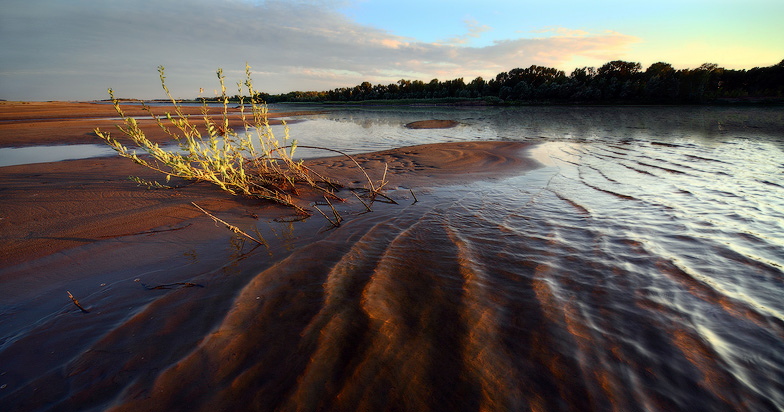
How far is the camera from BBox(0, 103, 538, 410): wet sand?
1726mm

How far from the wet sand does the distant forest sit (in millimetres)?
53080

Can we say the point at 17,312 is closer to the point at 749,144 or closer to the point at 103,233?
the point at 103,233

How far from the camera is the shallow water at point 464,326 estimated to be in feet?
5.61

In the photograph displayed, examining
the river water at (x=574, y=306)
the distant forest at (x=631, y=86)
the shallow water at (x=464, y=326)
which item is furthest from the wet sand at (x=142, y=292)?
the distant forest at (x=631, y=86)

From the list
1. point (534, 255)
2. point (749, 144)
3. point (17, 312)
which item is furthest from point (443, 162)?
point (749, 144)

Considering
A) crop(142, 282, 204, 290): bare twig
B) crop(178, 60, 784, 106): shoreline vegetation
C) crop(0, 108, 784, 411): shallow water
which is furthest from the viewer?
crop(178, 60, 784, 106): shoreline vegetation

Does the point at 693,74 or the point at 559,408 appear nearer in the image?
the point at 559,408

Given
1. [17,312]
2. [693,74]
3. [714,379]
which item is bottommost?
[714,379]

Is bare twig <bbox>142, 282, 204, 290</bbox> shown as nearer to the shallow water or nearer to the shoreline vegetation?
the shallow water

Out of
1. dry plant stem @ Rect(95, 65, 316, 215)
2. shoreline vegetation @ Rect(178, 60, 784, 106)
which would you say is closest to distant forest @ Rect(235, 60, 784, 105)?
shoreline vegetation @ Rect(178, 60, 784, 106)

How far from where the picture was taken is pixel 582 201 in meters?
5.42

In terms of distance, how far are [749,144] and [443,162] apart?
41.5 ft

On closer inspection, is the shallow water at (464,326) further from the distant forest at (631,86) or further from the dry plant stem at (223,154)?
the distant forest at (631,86)

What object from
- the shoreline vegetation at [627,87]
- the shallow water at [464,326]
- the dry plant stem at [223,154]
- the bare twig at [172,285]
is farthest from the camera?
the shoreline vegetation at [627,87]
